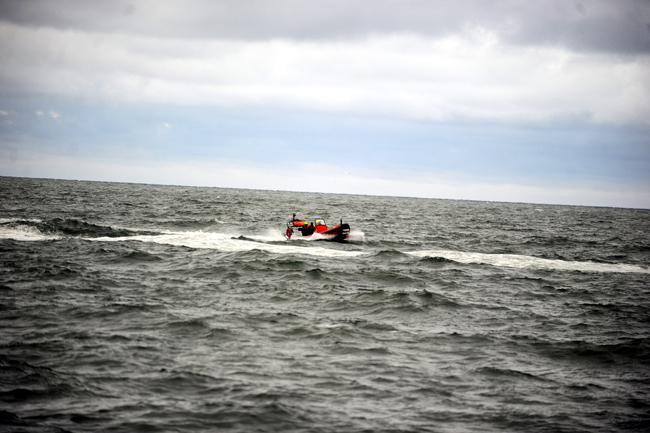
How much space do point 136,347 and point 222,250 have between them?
16065 mm

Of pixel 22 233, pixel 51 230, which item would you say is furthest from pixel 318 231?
pixel 22 233

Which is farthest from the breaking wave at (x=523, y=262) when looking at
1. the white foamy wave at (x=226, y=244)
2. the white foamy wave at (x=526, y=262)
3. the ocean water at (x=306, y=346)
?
the white foamy wave at (x=226, y=244)

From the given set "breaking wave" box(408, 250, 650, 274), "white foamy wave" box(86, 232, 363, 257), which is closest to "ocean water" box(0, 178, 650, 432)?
"breaking wave" box(408, 250, 650, 274)

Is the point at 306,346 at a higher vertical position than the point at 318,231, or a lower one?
lower

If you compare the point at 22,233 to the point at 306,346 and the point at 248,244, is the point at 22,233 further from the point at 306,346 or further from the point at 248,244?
the point at 306,346

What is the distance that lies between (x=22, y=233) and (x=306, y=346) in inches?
892

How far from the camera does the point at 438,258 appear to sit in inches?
1105

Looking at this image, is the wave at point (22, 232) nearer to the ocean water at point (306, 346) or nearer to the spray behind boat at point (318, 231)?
the ocean water at point (306, 346)

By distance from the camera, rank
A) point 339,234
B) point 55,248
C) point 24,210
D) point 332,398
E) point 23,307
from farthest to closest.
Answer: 1. point 24,210
2. point 339,234
3. point 55,248
4. point 23,307
5. point 332,398

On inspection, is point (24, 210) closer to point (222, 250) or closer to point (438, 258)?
point (222, 250)

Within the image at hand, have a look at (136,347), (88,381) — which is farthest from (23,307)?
(88,381)

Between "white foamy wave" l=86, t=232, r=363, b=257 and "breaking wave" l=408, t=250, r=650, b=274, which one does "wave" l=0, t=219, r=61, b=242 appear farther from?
"breaking wave" l=408, t=250, r=650, b=274

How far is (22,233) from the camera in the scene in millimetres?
29188

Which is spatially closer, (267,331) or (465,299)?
(267,331)
